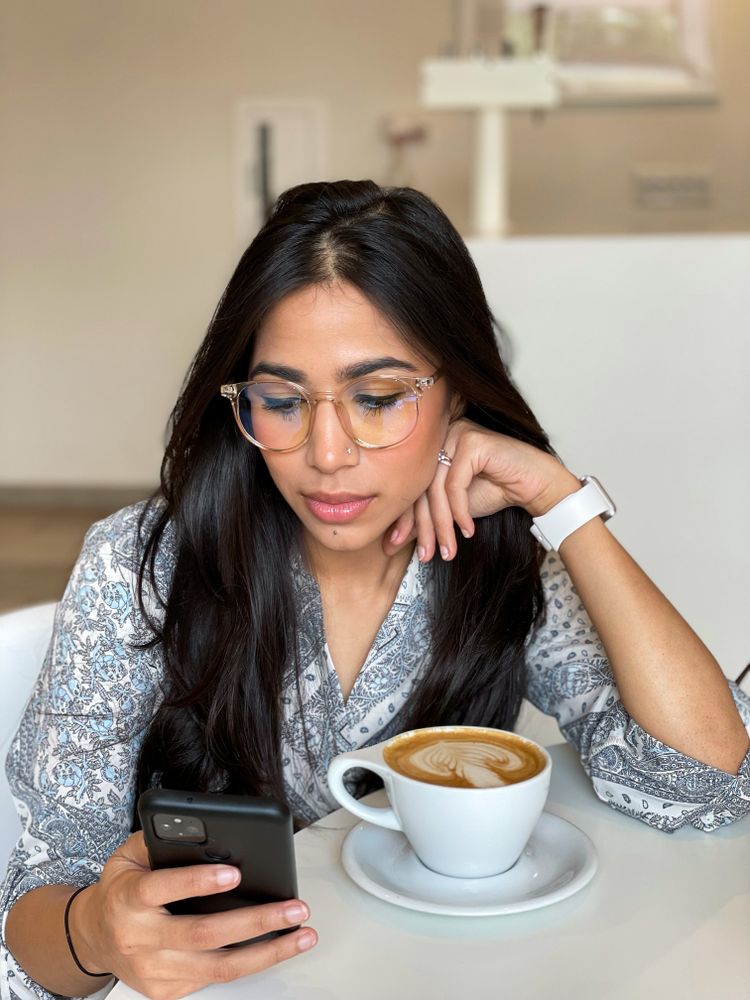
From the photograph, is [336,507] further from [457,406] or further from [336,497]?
[457,406]

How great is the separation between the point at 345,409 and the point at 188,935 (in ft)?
1.61

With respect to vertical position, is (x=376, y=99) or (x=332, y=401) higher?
(x=376, y=99)

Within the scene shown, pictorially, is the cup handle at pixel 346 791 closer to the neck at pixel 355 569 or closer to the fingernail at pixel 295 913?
the fingernail at pixel 295 913

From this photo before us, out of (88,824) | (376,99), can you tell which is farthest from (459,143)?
(88,824)

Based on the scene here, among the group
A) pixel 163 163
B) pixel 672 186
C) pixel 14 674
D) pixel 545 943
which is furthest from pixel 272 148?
pixel 545 943

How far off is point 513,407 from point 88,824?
59cm

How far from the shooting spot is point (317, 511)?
1.07 metres

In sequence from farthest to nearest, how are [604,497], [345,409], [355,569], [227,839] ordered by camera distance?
[355,569] → [604,497] → [345,409] → [227,839]

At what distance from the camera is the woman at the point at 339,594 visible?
3.41 feet

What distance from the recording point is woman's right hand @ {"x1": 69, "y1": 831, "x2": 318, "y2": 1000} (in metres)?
0.70

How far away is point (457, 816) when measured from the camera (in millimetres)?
802

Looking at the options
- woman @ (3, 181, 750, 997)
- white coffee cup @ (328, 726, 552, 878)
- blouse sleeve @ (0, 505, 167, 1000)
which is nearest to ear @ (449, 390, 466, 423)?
woman @ (3, 181, 750, 997)

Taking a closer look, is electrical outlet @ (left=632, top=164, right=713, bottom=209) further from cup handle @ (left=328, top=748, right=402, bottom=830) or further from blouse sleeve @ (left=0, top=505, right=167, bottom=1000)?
cup handle @ (left=328, top=748, right=402, bottom=830)

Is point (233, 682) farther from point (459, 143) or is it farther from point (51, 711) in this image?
point (459, 143)
